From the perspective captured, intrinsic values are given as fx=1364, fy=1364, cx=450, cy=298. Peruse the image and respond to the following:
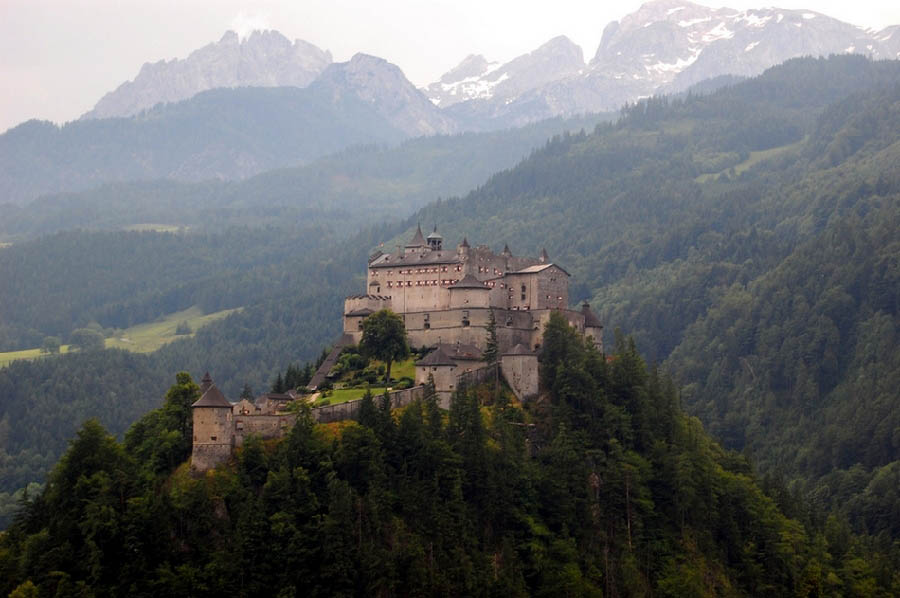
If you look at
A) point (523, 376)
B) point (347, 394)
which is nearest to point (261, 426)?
point (347, 394)

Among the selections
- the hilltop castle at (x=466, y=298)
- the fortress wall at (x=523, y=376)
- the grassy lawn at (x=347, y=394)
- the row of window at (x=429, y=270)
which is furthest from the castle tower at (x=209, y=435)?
the row of window at (x=429, y=270)

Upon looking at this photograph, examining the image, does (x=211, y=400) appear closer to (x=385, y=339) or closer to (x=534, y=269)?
(x=385, y=339)

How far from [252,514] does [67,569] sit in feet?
42.8

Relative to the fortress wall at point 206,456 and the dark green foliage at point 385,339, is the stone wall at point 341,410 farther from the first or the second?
the dark green foliage at point 385,339

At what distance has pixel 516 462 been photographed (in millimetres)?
107750

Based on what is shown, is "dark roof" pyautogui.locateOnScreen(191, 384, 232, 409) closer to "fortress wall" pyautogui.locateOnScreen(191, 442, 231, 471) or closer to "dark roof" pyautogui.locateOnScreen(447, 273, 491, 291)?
"fortress wall" pyautogui.locateOnScreen(191, 442, 231, 471)

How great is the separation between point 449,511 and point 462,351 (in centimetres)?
2233

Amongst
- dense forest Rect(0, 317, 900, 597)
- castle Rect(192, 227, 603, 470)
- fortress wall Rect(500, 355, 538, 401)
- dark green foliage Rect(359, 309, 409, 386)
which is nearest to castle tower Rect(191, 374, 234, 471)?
dense forest Rect(0, 317, 900, 597)

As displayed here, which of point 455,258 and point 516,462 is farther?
point 455,258

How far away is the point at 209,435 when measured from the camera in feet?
324

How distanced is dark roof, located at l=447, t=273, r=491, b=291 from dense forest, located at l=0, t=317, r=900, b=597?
8.59m

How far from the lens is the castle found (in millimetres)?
114875

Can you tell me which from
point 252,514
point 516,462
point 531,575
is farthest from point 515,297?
point 252,514

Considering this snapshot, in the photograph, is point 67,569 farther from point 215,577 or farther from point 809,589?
point 809,589
